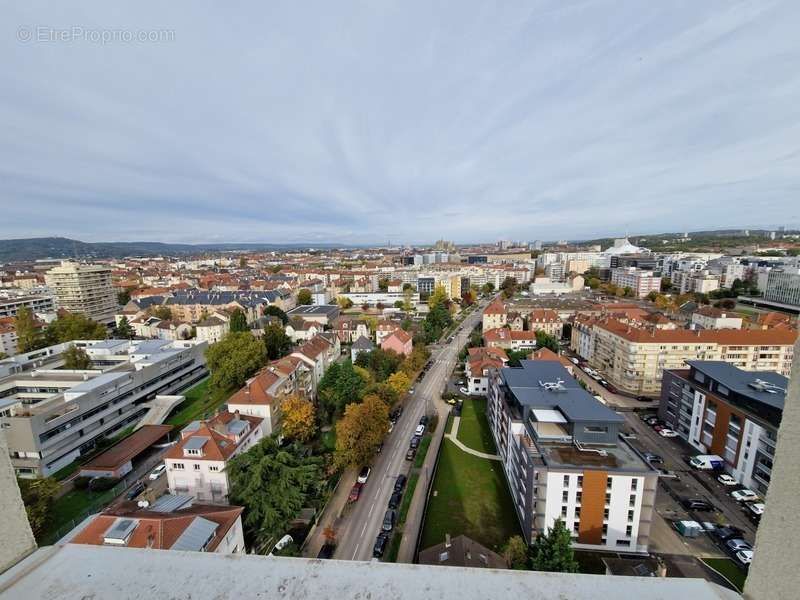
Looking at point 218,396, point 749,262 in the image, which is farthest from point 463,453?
point 749,262

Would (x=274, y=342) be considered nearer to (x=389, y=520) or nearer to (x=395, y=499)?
(x=395, y=499)

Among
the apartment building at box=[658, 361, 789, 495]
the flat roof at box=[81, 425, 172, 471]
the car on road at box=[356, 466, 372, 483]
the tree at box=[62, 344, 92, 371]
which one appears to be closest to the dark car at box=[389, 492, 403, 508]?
the car on road at box=[356, 466, 372, 483]

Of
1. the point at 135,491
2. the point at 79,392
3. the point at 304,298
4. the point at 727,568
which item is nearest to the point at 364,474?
the point at 135,491

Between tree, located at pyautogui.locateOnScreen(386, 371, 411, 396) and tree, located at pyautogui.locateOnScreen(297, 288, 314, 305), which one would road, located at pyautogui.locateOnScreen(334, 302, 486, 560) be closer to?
tree, located at pyautogui.locateOnScreen(386, 371, 411, 396)

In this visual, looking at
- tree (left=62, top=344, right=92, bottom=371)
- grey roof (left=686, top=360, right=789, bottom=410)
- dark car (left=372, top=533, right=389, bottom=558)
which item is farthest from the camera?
tree (left=62, top=344, right=92, bottom=371)

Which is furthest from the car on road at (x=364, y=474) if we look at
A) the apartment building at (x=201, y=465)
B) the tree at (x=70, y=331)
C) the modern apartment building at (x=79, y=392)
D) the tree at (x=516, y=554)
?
the tree at (x=70, y=331)

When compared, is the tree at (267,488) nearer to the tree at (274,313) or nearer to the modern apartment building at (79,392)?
the modern apartment building at (79,392)

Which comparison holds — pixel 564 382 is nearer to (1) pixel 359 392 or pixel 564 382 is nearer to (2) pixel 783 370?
(1) pixel 359 392
